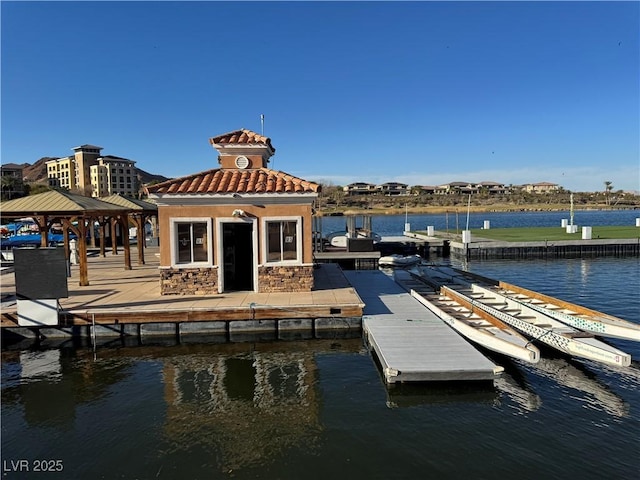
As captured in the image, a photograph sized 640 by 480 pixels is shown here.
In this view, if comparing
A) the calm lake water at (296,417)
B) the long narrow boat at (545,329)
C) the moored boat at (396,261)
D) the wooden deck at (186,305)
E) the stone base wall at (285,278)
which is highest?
the stone base wall at (285,278)

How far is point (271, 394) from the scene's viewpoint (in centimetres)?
851

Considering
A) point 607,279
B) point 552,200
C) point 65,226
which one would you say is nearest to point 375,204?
point 552,200

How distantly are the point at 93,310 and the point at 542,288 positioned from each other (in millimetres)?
18145

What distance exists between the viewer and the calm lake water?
6.13 m

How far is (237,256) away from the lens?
15.0 m

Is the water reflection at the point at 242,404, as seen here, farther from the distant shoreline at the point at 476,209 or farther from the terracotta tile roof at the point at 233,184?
the distant shoreline at the point at 476,209

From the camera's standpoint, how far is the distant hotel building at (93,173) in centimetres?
12788

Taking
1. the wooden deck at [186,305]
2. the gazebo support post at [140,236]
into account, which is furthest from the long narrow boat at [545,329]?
the gazebo support post at [140,236]

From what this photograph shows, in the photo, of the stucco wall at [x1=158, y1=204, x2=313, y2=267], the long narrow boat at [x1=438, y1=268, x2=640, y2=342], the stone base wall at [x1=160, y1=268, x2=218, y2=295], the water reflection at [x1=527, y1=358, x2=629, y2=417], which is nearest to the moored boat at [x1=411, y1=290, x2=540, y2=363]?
the water reflection at [x1=527, y1=358, x2=629, y2=417]

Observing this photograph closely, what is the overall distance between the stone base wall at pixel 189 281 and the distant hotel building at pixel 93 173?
12449 centimetres

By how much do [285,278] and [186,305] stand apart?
3.15 m

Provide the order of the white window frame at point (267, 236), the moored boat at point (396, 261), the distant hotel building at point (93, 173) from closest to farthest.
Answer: the white window frame at point (267, 236)
the moored boat at point (396, 261)
the distant hotel building at point (93, 173)

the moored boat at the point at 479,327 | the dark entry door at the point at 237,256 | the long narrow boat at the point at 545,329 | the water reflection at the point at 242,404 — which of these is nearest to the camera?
the water reflection at the point at 242,404

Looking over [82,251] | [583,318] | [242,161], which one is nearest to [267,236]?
[242,161]
